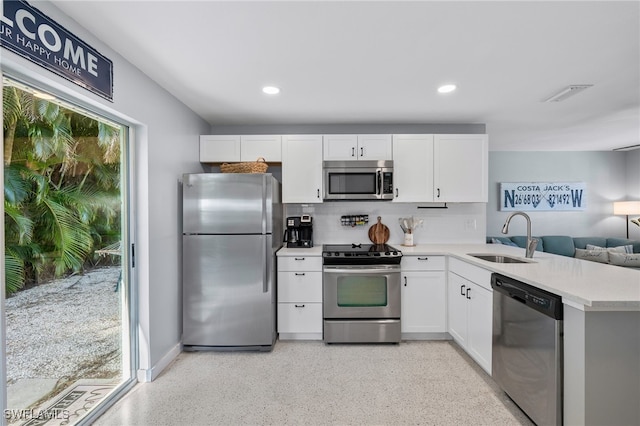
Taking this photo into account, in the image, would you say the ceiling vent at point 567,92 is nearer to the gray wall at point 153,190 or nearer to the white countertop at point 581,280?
the white countertop at point 581,280

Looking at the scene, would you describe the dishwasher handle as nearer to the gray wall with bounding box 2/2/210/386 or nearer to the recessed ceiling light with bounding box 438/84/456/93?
the recessed ceiling light with bounding box 438/84/456/93

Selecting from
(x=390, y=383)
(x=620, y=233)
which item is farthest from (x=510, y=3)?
(x=620, y=233)

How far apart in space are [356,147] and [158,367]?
2.75 meters

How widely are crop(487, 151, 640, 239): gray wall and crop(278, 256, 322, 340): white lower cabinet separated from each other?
3789 mm

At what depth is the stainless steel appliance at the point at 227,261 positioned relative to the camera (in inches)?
111

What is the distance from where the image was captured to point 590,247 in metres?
4.87

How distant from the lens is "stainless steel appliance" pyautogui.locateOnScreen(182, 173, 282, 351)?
2.82 m

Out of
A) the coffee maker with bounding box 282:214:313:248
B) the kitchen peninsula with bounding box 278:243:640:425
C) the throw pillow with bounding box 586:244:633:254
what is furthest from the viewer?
the throw pillow with bounding box 586:244:633:254

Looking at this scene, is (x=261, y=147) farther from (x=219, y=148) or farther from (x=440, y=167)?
(x=440, y=167)

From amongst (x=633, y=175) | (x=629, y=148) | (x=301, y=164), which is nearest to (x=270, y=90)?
(x=301, y=164)

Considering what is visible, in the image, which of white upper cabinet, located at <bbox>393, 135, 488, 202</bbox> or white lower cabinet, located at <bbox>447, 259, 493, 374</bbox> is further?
white upper cabinet, located at <bbox>393, 135, 488, 202</bbox>

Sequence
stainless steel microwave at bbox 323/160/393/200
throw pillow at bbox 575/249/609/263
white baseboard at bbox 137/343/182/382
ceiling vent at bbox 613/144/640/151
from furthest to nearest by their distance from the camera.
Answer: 1. ceiling vent at bbox 613/144/640/151
2. throw pillow at bbox 575/249/609/263
3. stainless steel microwave at bbox 323/160/393/200
4. white baseboard at bbox 137/343/182/382

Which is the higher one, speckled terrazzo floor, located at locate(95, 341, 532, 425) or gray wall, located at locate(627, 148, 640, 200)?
gray wall, located at locate(627, 148, 640, 200)

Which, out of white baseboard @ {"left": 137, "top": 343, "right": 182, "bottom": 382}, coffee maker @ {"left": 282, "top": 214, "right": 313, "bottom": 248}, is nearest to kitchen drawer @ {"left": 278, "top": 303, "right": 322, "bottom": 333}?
coffee maker @ {"left": 282, "top": 214, "right": 313, "bottom": 248}
